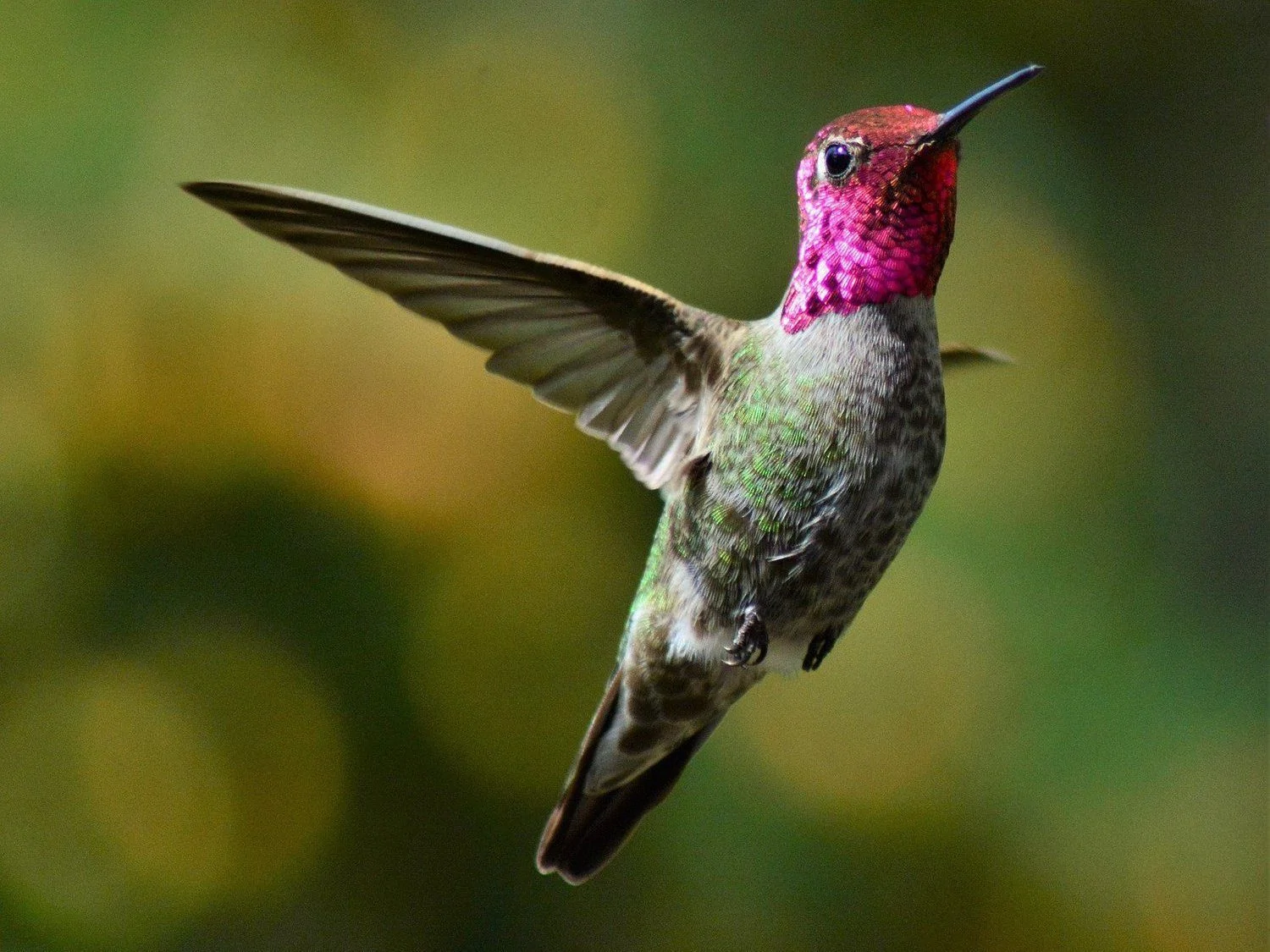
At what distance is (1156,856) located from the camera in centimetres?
168

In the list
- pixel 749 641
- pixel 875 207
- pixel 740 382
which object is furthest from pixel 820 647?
pixel 875 207

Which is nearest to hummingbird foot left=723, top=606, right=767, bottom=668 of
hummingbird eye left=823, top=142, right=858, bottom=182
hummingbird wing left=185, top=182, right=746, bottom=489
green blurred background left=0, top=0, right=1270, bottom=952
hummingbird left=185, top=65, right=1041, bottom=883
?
hummingbird left=185, top=65, right=1041, bottom=883

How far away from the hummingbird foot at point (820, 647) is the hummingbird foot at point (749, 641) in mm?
37

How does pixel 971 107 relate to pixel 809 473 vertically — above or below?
above

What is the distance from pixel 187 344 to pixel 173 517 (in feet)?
0.66

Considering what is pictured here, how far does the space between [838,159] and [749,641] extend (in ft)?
0.88

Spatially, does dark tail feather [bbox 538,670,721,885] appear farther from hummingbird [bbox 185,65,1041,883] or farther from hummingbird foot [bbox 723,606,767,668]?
hummingbird foot [bbox 723,606,767,668]

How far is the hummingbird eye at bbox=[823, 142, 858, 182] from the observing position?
65 centimetres

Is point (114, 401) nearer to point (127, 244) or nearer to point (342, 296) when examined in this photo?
point (127, 244)

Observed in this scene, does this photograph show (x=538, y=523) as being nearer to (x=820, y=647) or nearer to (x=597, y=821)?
(x=597, y=821)

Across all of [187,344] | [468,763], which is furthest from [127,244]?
[468,763]

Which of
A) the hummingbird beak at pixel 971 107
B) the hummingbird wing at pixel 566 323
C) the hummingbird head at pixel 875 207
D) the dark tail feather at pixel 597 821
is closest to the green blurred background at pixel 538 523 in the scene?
the dark tail feather at pixel 597 821

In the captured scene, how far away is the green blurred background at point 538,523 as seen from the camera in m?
1.51

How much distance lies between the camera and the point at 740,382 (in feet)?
2.50
